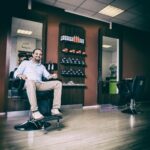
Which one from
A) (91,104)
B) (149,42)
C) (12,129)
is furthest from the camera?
(149,42)

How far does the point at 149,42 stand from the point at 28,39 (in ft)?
20.4

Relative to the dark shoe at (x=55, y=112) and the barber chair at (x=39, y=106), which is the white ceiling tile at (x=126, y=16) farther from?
the dark shoe at (x=55, y=112)

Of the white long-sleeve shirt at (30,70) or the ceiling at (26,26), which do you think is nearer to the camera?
the white long-sleeve shirt at (30,70)

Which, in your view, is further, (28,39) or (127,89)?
(28,39)

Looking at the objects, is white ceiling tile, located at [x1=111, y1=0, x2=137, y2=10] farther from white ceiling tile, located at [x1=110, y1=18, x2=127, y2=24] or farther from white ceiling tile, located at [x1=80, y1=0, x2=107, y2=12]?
white ceiling tile, located at [x1=110, y1=18, x2=127, y2=24]

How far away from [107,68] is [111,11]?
779 cm

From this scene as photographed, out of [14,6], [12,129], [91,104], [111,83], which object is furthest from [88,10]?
[12,129]

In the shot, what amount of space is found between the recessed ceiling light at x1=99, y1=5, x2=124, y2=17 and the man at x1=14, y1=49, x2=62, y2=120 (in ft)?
10.9

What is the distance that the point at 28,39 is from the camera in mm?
9703

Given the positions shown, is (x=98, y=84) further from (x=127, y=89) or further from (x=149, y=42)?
(x=149, y=42)

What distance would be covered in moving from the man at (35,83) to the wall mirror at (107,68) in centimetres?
311

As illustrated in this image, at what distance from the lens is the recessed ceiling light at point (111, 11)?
18.0 ft

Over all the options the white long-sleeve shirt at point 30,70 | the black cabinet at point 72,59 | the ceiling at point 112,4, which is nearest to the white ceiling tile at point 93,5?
the ceiling at point 112,4

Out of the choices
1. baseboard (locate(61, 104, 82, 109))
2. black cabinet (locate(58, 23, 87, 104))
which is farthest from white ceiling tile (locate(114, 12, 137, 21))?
baseboard (locate(61, 104, 82, 109))
